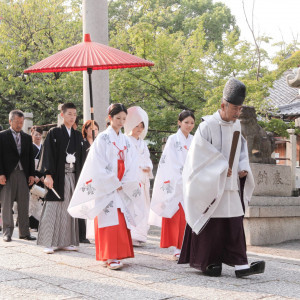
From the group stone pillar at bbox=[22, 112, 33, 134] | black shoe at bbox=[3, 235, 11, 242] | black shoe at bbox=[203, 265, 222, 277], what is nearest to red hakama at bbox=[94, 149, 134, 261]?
black shoe at bbox=[203, 265, 222, 277]

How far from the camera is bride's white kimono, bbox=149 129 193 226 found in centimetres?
610

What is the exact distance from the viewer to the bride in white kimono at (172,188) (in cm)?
608

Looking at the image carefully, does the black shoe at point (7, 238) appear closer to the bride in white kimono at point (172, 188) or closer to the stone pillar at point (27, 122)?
the bride in white kimono at point (172, 188)

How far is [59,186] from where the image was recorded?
6.32 metres

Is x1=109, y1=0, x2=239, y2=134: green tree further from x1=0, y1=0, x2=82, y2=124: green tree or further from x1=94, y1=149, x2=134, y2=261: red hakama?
x1=94, y1=149, x2=134, y2=261: red hakama

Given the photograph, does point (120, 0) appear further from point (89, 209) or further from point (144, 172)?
point (89, 209)

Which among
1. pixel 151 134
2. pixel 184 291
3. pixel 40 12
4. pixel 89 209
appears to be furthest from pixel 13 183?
pixel 40 12

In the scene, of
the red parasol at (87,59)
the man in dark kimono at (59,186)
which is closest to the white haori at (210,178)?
the red parasol at (87,59)

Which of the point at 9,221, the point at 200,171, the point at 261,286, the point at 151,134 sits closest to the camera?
the point at 261,286

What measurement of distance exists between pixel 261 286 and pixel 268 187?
14.5 feet

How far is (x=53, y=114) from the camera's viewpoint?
15.3 m

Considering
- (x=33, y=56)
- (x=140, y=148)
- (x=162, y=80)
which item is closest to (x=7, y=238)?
(x=140, y=148)

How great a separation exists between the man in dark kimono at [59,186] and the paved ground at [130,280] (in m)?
0.26

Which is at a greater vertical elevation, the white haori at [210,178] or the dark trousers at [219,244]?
the white haori at [210,178]
